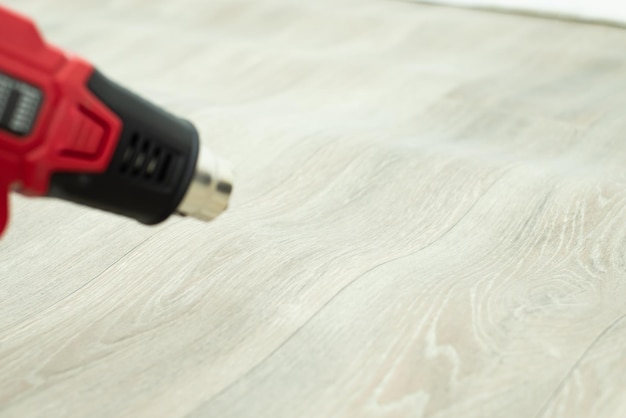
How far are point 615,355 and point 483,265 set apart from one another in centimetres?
14

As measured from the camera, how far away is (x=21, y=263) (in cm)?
68

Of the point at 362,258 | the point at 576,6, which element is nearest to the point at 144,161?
the point at 362,258

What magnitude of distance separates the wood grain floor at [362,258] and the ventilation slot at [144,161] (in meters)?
0.12

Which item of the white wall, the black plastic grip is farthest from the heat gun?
the white wall

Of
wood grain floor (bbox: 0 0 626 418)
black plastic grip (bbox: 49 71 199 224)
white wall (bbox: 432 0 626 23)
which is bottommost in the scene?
wood grain floor (bbox: 0 0 626 418)

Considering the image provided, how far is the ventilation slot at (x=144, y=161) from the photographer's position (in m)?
0.50

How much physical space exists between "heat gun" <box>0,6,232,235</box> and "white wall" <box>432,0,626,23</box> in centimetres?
76

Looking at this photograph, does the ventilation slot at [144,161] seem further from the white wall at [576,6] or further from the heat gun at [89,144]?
the white wall at [576,6]

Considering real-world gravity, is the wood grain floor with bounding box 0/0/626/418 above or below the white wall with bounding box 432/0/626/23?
below

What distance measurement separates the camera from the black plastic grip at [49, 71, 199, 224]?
491 mm

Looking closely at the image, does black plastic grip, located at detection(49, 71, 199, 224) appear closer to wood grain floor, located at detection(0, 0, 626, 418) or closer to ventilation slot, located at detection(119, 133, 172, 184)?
ventilation slot, located at detection(119, 133, 172, 184)

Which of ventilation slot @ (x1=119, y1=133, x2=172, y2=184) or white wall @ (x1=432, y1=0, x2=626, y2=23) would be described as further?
white wall @ (x1=432, y1=0, x2=626, y2=23)

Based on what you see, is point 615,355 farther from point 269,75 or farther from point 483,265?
point 269,75

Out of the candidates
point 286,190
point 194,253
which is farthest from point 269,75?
point 194,253
